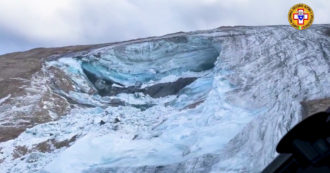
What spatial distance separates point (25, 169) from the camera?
37.8 feet

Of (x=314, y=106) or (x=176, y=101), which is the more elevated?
(x=314, y=106)

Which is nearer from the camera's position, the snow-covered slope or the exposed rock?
the exposed rock

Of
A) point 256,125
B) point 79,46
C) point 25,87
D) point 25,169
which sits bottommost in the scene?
point 25,169

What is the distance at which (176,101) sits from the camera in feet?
53.6

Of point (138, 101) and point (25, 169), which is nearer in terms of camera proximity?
point (25, 169)

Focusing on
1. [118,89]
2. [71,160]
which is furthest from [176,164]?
[118,89]

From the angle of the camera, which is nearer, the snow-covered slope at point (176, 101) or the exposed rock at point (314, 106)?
the exposed rock at point (314, 106)

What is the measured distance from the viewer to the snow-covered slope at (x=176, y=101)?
36.3ft

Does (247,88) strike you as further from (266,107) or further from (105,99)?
(105,99)

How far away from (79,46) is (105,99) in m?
8.09

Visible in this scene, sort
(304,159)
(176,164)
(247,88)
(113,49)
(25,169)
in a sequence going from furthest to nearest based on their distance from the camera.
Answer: (113,49), (247,88), (25,169), (176,164), (304,159)

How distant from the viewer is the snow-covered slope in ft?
36.3

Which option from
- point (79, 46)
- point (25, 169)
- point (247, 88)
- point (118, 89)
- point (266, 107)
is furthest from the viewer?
point (79, 46)

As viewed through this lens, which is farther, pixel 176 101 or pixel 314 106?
pixel 176 101
